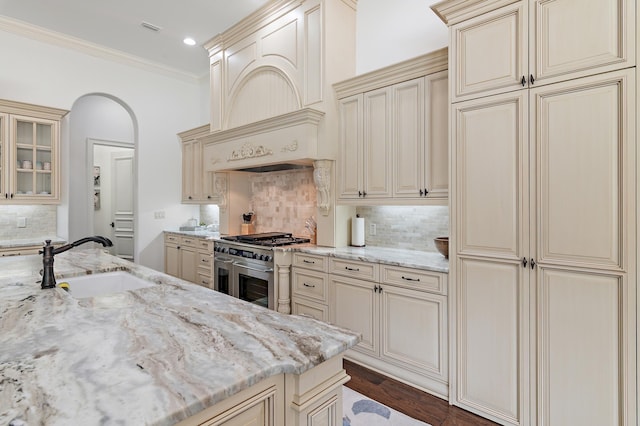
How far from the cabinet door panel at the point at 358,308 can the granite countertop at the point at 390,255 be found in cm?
21

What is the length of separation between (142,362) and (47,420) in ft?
0.79

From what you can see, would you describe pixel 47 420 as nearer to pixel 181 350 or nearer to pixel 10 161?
pixel 181 350

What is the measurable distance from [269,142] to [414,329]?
2.25 metres

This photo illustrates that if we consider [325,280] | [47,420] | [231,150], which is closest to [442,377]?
[325,280]

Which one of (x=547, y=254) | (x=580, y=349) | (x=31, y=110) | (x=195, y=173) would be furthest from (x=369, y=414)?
(x=31, y=110)

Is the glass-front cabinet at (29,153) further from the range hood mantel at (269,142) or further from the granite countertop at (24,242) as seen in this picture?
the range hood mantel at (269,142)

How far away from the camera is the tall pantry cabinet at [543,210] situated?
1.69 m

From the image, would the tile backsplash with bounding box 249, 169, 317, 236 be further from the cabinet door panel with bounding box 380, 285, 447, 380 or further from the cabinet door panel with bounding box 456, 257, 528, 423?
the cabinet door panel with bounding box 456, 257, 528, 423

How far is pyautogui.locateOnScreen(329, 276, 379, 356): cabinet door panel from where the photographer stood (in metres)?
2.72

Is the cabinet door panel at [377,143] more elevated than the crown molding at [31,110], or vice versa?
the crown molding at [31,110]

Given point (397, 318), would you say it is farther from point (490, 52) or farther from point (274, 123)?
point (274, 123)

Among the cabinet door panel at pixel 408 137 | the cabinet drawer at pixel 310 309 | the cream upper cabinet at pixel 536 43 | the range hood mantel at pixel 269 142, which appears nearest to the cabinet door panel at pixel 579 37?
the cream upper cabinet at pixel 536 43

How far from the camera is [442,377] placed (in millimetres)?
2342

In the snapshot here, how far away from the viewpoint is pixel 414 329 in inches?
97.2
